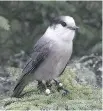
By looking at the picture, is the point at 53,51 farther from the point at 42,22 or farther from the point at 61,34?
the point at 42,22

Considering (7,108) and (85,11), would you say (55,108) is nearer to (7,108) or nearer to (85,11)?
(7,108)

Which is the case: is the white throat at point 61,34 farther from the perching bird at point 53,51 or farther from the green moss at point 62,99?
the green moss at point 62,99

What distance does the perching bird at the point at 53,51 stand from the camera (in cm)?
815

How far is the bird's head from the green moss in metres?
1.05

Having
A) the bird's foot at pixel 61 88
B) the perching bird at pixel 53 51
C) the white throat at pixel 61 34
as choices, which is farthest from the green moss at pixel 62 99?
the white throat at pixel 61 34

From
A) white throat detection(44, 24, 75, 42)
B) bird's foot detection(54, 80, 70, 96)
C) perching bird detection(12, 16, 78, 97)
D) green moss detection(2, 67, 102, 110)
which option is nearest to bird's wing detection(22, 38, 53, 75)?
perching bird detection(12, 16, 78, 97)

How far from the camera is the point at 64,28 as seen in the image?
322 inches

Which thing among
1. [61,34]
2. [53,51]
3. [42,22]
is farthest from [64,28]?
[42,22]

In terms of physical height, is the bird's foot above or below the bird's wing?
below

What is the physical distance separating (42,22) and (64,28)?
437 cm

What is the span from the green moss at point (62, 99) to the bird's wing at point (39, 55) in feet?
1.62

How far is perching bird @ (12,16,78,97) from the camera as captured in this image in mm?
8148

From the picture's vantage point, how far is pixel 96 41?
41.4 ft

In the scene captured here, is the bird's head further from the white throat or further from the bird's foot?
the bird's foot
